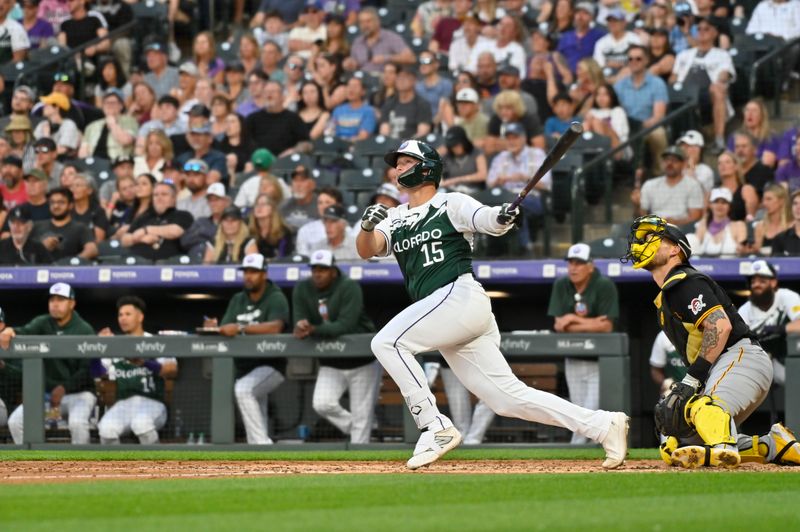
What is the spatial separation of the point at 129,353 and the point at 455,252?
477 cm

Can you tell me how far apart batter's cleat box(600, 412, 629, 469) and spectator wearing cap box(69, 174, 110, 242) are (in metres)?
7.62

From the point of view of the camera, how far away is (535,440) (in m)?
11.3

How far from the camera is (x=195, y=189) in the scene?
14.2 m

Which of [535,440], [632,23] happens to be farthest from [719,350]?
[632,23]

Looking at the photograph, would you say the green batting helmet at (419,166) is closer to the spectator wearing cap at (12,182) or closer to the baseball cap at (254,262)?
the baseball cap at (254,262)

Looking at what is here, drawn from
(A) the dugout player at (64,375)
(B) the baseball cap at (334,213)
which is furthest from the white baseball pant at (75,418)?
(B) the baseball cap at (334,213)

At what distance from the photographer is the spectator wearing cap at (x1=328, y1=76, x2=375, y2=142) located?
15.0 meters

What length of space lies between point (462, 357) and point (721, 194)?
5170 millimetres

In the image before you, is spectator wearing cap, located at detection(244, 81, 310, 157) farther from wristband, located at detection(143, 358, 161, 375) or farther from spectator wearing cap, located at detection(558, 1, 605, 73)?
wristband, located at detection(143, 358, 161, 375)

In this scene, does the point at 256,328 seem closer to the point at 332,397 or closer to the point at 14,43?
the point at 332,397

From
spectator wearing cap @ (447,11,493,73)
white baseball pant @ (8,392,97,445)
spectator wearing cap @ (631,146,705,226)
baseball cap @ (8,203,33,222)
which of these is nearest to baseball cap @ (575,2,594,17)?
spectator wearing cap @ (447,11,493,73)

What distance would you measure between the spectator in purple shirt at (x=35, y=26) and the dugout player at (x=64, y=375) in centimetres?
666

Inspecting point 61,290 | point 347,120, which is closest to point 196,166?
point 347,120

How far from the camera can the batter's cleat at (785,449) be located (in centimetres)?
803
